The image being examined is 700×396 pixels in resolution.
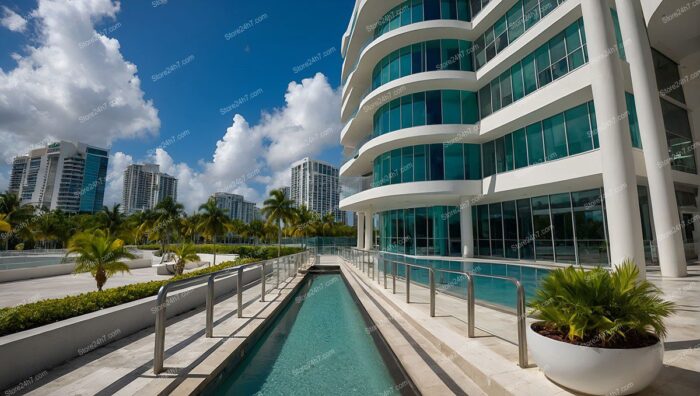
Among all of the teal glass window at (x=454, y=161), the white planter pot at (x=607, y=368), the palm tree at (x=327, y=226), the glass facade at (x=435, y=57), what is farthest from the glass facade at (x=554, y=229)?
the palm tree at (x=327, y=226)

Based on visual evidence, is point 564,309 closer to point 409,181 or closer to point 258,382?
point 258,382

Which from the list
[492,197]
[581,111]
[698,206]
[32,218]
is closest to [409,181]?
[492,197]

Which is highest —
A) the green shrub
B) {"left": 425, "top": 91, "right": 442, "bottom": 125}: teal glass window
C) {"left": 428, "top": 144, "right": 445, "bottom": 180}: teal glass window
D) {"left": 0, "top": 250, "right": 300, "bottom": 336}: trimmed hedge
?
{"left": 425, "top": 91, "right": 442, "bottom": 125}: teal glass window

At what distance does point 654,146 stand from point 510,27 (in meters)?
10.3

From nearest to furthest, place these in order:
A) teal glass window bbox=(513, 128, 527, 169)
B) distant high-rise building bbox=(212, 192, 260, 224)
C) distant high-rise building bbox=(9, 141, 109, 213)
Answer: teal glass window bbox=(513, 128, 527, 169)
distant high-rise building bbox=(9, 141, 109, 213)
distant high-rise building bbox=(212, 192, 260, 224)

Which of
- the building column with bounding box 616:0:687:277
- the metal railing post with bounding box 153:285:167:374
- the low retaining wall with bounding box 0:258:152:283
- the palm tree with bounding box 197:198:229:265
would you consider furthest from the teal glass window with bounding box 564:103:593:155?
the palm tree with bounding box 197:198:229:265

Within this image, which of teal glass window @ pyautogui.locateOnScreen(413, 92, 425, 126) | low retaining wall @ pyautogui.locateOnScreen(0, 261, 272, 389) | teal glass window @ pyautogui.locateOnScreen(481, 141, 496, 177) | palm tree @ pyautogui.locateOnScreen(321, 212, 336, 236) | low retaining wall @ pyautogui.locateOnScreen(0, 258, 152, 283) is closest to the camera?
low retaining wall @ pyautogui.locateOnScreen(0, 261, 272, 389)

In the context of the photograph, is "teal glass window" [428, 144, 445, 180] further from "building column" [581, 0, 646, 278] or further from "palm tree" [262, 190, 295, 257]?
"palm tree" [262, 190, 295, 257]

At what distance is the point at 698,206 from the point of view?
52.6 feet

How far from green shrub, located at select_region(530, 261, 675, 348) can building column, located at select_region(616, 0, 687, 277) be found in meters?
11.1

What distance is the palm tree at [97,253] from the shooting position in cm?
842

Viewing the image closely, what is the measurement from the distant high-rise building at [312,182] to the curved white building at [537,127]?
2568 inches

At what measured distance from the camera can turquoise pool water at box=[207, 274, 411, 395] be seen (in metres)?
4.44

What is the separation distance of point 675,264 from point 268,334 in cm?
1371
